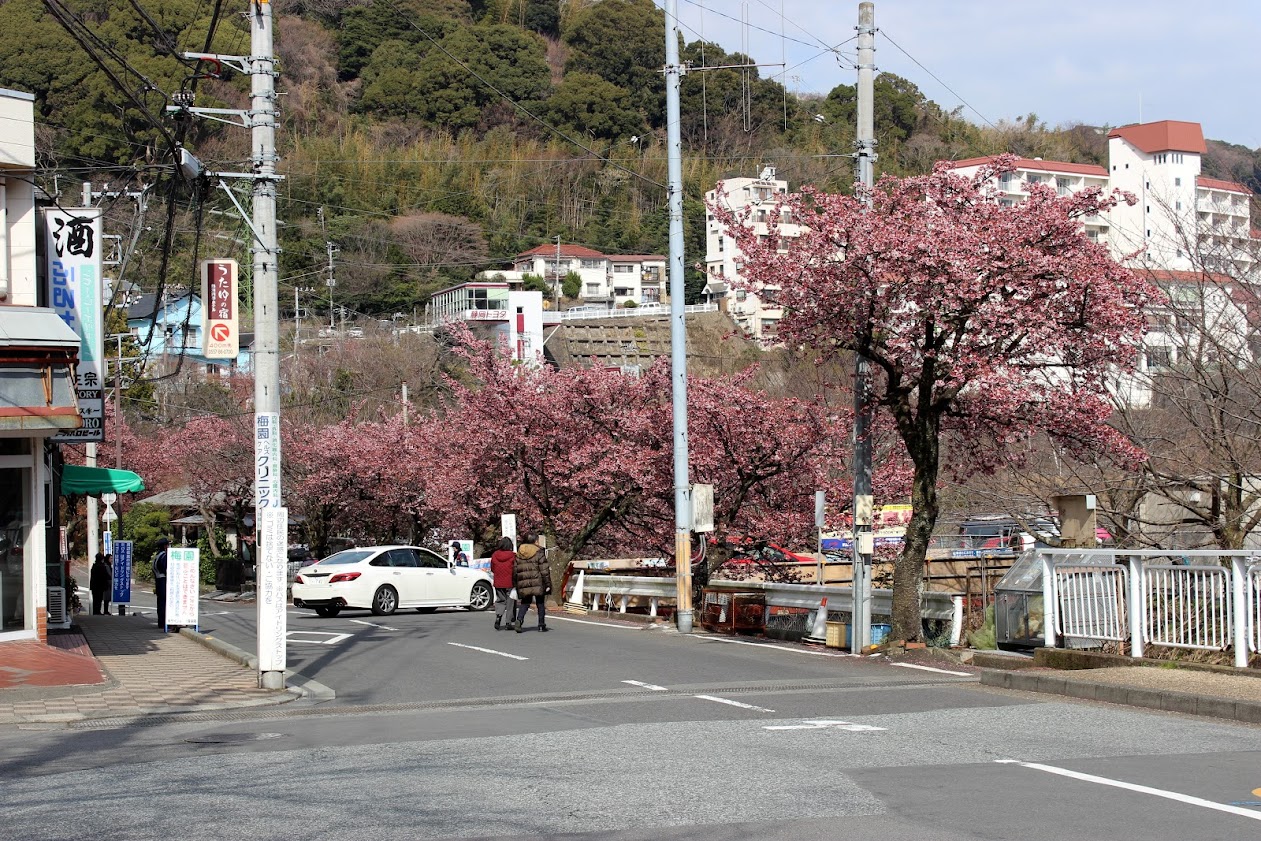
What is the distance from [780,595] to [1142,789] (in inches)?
568

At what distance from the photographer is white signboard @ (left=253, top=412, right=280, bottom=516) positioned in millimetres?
14672

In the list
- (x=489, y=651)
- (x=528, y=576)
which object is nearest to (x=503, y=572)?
(x=528, y=576)

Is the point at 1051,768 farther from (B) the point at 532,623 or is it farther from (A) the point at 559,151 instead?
(A) the point at 559,151

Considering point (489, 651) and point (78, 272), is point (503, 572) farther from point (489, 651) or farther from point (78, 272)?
point (78, 272)

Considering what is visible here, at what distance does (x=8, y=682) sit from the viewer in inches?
542

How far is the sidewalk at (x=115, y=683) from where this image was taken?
12.7 m

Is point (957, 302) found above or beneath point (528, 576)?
above

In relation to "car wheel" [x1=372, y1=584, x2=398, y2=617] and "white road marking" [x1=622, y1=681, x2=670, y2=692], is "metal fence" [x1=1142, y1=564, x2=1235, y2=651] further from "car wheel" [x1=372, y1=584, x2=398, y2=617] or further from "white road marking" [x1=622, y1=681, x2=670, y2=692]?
"car wheel" [x1=372, y1=584, x2=398, y2=617]

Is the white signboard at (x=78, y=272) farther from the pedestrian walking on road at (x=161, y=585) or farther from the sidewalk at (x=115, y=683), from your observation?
the pedestrian walking on road at (x=161, y=585)

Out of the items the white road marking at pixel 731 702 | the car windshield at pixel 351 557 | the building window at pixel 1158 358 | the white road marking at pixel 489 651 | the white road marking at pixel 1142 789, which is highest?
the building window at pixel 1158 358

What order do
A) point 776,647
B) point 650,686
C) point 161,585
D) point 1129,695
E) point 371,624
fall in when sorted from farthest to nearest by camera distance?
point 161,585, point 371,624, point 776,647, point 650,686, point 1129,695

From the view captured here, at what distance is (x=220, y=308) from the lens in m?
16.3

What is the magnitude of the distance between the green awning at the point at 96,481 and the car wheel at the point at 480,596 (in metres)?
7.99

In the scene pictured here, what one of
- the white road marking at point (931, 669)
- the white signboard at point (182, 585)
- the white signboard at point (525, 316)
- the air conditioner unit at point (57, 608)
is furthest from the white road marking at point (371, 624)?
the white signboard at point (525, 316)
